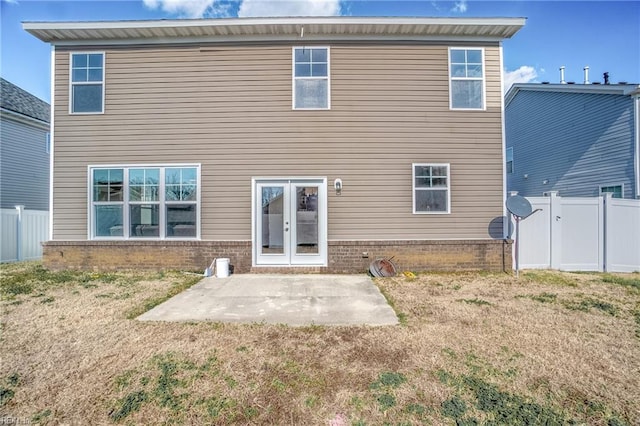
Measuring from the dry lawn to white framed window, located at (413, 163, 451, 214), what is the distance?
9.37 feet

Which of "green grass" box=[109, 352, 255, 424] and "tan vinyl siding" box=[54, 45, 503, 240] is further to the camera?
"tan vinyl siding" box=[54, 45, 503, 240]

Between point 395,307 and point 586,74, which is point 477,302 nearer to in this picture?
point 395,307

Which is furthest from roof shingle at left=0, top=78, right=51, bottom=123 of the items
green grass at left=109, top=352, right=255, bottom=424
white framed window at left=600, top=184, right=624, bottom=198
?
white framed window at left=600, top=184, right=624, bottom=198

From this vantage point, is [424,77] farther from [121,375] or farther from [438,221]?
[121,375]

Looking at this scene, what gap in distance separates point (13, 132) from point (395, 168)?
51.6ft

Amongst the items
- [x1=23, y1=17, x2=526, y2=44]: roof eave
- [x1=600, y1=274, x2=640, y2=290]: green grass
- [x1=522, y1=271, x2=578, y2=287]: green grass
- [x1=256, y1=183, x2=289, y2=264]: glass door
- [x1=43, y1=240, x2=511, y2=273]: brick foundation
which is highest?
[x1=23, y1=17, x2=526, y2=44]: roof eave

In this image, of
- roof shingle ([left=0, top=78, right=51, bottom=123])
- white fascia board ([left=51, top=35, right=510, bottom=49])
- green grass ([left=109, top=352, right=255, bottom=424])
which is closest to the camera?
green grass ([left=109, top=352, right=255, bottom=424])

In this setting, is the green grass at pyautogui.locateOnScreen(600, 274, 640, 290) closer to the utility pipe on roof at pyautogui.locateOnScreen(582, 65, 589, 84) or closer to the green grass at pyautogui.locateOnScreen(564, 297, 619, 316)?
the green grass at pyautogui.locateOnScreen(564, 297, 619, 316)

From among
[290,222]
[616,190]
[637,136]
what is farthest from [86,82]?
[616,190]

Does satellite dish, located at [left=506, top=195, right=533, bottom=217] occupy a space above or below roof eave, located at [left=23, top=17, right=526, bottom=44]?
below

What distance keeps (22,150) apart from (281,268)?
13584mm

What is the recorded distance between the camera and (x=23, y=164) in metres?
12.7

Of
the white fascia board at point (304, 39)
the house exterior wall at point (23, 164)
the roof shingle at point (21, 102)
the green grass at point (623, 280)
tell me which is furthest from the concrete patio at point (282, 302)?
the roof shingle at point (21, 102)

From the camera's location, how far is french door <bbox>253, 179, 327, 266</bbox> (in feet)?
24.3
